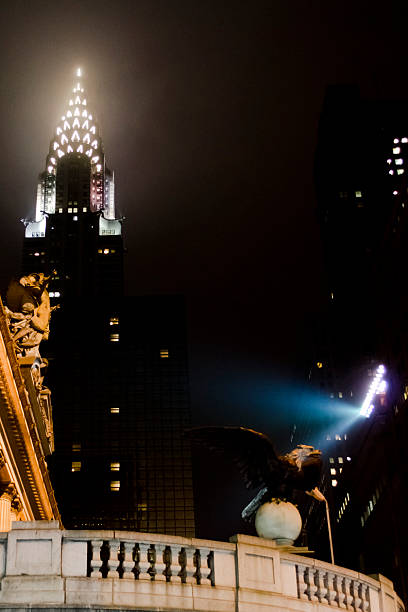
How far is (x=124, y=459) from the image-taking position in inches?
5901

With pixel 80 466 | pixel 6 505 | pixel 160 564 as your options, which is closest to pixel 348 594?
pixel 160 564

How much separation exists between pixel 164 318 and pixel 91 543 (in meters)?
152

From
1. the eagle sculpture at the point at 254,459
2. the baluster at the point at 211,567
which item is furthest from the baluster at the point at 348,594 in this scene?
the baluster at the point at 211,567

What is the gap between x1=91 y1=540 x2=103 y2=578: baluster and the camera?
14984mm

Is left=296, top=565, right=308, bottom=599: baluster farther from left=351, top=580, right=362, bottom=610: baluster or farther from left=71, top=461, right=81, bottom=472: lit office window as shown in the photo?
left=71, top=461, right=81, bottom=472: lit office window

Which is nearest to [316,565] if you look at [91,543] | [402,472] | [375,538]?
[91,543]

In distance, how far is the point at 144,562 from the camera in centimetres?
1543

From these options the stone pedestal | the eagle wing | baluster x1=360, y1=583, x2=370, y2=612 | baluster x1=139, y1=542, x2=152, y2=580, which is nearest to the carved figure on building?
the stone pedestal

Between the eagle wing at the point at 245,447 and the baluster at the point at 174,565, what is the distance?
396 cm

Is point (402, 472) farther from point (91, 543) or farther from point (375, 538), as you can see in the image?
point (91, 543)

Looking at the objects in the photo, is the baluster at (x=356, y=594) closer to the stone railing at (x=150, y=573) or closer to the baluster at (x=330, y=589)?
the baluster at (x=330, y=589)

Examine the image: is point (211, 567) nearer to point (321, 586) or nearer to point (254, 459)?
point (321, 586)

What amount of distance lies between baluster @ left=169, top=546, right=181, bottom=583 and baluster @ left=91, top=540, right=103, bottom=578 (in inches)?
49.4

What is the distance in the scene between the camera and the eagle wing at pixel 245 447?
64.1 feet
